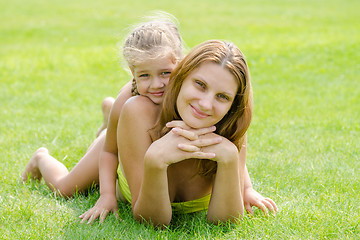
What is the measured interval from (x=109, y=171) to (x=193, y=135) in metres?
0.87

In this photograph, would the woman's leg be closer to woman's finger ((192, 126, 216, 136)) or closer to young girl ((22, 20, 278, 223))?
young girl ((22, 20, 278, 223))

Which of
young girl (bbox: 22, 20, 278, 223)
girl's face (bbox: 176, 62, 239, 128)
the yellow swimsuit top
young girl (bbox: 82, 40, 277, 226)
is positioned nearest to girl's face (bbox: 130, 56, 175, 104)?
young girl (bbox: 22, 20, 278, 223)

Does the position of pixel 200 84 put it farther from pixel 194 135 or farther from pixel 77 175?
pixel 77 175

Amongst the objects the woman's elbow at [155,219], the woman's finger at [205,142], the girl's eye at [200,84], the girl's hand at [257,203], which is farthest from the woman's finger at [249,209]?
the girl's eye at [200,84]

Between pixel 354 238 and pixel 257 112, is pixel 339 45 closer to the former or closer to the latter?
pixel 257 112

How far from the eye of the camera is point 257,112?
6.34 m

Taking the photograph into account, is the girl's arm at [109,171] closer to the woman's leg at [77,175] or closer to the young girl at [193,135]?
the young girl at [193,135]

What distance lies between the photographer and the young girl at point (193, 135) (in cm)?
280

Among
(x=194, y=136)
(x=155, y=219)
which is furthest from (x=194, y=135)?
(x=155, y=219)

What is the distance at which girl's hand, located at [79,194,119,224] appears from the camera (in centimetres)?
319

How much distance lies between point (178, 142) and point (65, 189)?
4.27 ft

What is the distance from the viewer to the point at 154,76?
3.26 m

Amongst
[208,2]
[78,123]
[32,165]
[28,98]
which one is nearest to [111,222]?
[32,165]

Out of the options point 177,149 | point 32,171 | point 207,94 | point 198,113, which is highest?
point 207,94
